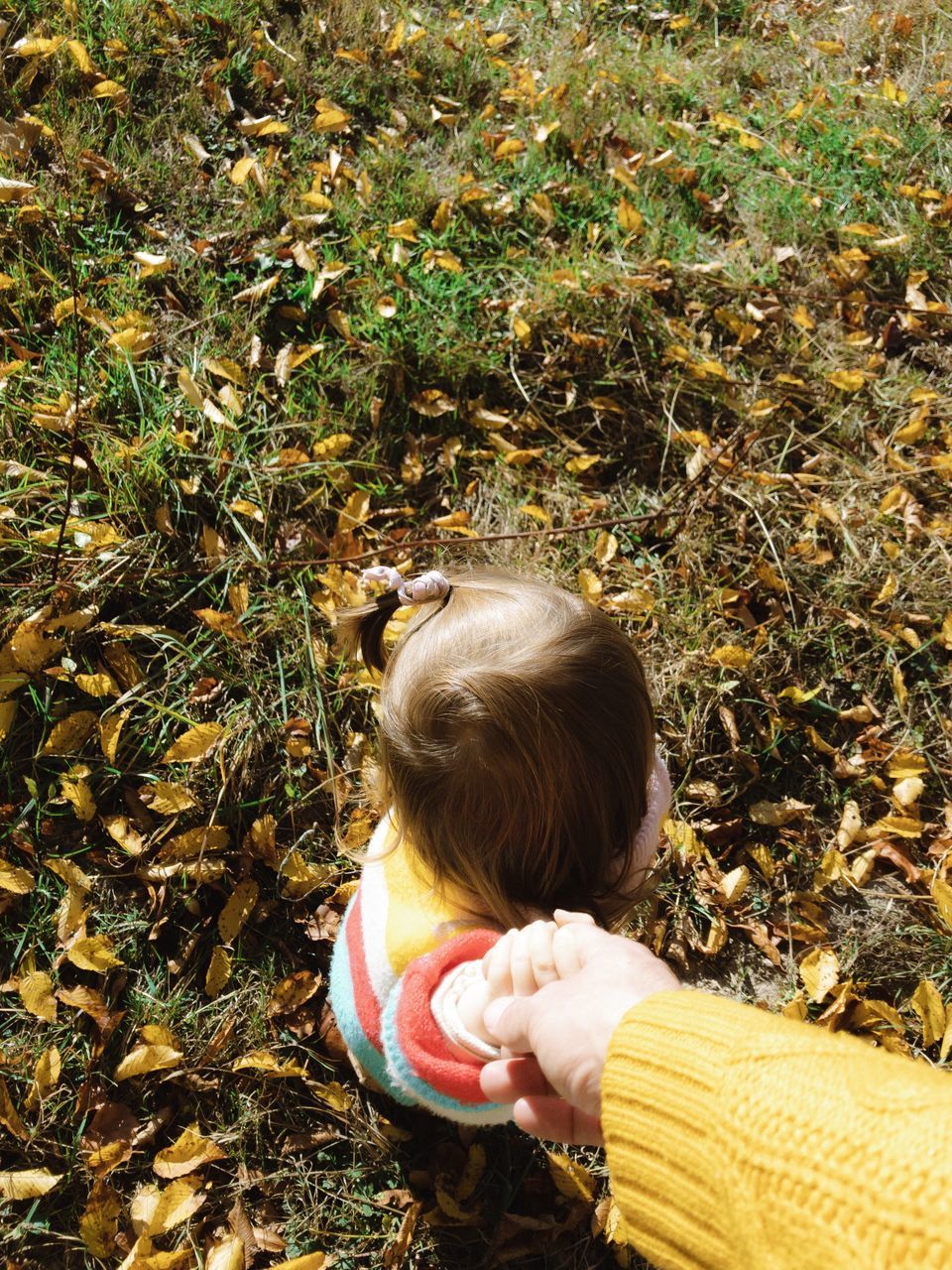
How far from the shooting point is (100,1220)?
5.81 ft

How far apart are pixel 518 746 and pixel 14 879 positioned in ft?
4.36

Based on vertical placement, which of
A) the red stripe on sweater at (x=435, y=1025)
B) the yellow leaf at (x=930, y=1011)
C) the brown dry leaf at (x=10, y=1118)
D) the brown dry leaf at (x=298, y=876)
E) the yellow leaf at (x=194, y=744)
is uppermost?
the red stripe on sweater at (x=435, y=1025)

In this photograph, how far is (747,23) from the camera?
12.8 ft

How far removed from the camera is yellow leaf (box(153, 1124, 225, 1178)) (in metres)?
1.85

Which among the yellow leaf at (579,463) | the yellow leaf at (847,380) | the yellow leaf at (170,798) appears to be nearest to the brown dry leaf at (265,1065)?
the yellow leaf at (170,798)

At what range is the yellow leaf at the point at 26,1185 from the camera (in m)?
1.78

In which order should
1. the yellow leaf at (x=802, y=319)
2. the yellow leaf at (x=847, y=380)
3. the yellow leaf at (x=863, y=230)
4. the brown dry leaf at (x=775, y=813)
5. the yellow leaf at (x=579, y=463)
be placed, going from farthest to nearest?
the yellow leaf at (x=863, y=230) < the yellow leaf at (x=802, y=319) < the yellow leaf at (x=847, y=380) < the yellow leaf at (x=579, y=463) < the brown dry leaf at (x=775, y=813)

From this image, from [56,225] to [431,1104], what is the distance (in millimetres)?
2645

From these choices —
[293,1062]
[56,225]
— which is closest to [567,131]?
[56,225]

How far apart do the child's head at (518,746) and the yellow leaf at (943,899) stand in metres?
1.09

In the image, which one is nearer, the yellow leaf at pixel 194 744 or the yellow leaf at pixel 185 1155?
the yellow leaf at pixel 185 1155

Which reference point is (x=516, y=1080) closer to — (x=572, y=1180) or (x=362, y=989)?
(x=362, y=989)

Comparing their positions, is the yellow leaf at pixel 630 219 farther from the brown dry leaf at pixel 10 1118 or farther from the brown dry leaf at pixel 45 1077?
the brown dry leaf at pixel 10 1118

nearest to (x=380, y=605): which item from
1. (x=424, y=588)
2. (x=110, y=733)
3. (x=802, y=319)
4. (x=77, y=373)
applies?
(x=424, y=588)
